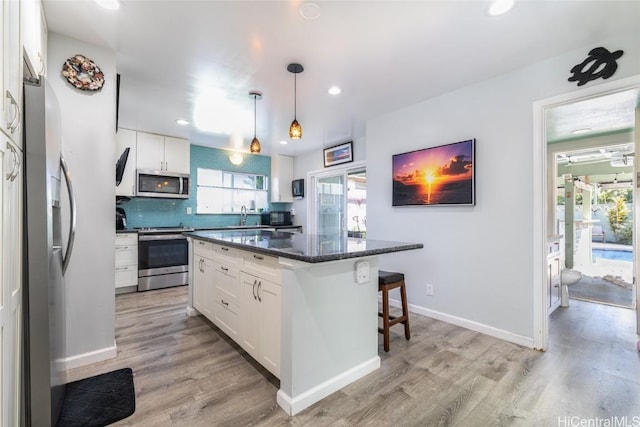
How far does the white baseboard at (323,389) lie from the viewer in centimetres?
170

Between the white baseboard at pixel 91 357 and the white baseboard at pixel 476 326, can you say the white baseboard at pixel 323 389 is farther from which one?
the white baseboard at pixel 91 357

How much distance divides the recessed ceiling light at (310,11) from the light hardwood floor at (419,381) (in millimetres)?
2403

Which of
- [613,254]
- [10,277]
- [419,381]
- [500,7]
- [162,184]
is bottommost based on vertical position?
[419,381]

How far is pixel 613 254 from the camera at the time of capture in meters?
7.11

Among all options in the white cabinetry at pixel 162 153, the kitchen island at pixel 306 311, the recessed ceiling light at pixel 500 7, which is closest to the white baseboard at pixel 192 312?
the kitchen island at pixel 306 311

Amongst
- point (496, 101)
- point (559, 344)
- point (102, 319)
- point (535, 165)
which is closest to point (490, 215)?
point (535, 165)

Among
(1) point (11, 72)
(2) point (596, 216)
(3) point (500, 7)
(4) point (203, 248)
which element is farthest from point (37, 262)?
(2) point (596, 216)

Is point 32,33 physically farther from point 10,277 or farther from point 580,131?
point 580,131

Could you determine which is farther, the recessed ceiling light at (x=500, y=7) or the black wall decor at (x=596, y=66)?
the black wall decor at (x=596, y=66)

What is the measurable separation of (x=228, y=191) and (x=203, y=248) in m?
3.08

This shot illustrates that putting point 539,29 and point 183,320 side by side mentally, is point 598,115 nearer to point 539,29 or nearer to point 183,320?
point 539,29

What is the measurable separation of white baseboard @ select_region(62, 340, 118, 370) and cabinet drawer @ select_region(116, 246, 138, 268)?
2218mm

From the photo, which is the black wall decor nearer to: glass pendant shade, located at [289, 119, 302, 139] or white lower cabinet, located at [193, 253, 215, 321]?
glass pendant shade, located at [289, 119, 302, 139]

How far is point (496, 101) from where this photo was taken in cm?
273
